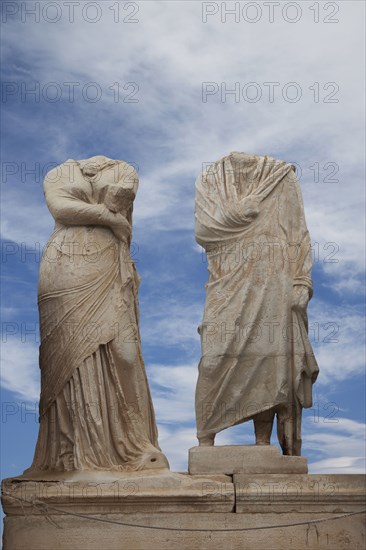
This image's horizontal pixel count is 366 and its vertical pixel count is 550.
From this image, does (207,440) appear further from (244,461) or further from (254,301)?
(254,301)

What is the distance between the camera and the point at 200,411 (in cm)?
902

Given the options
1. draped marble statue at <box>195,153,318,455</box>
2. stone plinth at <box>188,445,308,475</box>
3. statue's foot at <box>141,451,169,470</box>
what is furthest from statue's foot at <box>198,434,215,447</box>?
statue's foot at <box>141,451,169,470</box>

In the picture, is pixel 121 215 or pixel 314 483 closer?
pixel 314 483

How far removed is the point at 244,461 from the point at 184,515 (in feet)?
2.60

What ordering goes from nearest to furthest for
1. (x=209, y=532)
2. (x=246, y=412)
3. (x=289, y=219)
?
(x=209, y=532), (x=246, y=412), (x=289, y=219)

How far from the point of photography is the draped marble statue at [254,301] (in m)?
8.98

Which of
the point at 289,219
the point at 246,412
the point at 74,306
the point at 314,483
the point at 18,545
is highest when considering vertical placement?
the point at 289,219

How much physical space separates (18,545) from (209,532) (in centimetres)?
175

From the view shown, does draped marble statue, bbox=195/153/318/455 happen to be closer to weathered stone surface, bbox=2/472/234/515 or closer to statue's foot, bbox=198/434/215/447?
statue's foot, bbox=198/434/215/447

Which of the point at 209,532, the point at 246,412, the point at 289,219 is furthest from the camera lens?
the point at 289,219

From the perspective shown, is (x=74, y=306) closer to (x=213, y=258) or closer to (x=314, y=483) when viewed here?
(x=213, y=258)

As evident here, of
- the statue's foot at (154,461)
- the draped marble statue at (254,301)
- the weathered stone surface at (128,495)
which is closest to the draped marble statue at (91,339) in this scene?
the statue's foot at (154,461)

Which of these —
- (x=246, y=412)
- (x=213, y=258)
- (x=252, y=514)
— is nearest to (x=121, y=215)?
(x=213, y=258)

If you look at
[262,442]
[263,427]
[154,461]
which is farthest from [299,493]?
[154,461]
